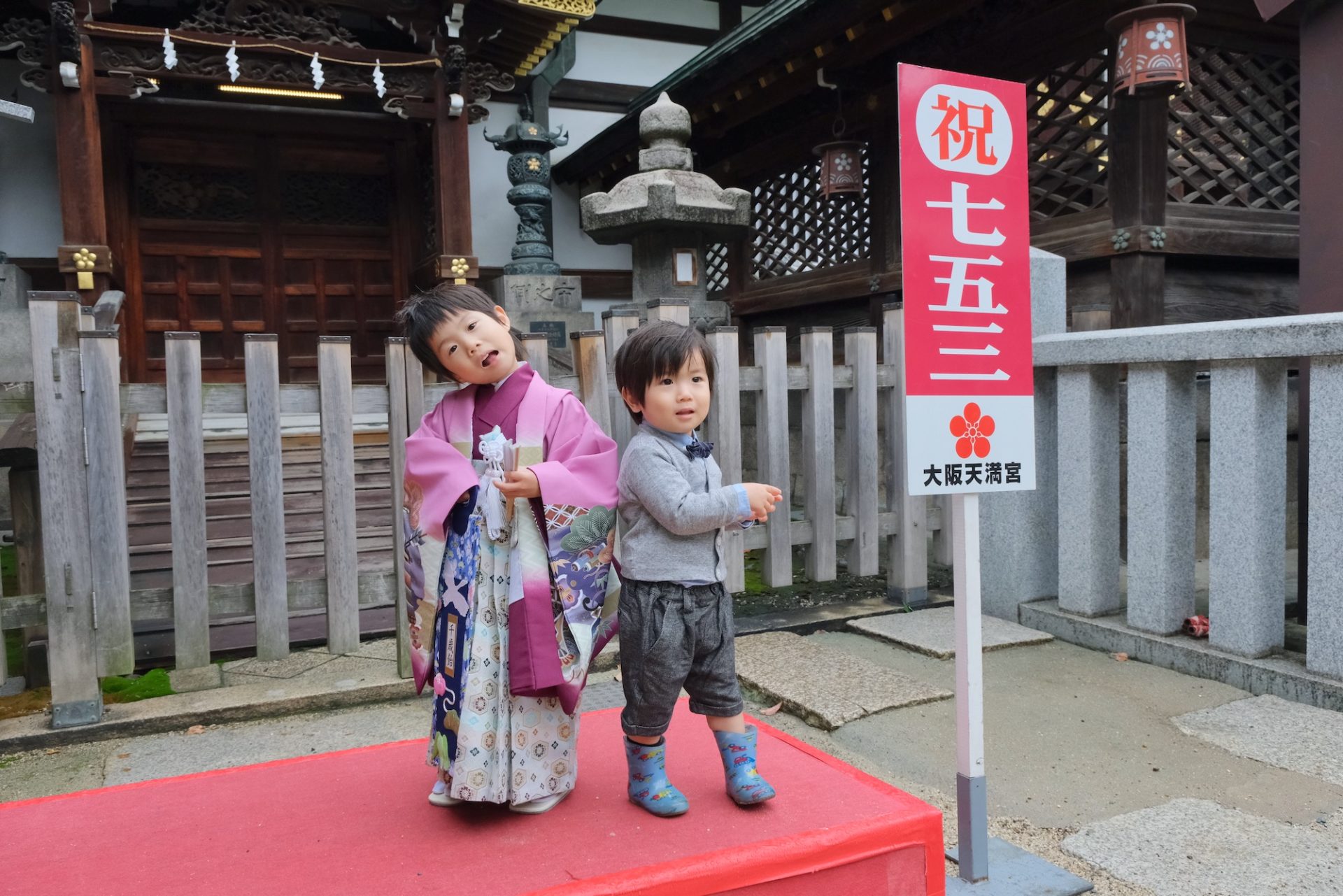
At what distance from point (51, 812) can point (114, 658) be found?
1286 millimetres

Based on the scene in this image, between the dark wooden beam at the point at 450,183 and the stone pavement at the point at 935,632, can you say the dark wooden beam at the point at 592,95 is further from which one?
the stone pavement at the point at 935,632

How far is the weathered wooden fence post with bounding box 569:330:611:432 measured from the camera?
3.93m

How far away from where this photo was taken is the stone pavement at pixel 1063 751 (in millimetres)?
2367

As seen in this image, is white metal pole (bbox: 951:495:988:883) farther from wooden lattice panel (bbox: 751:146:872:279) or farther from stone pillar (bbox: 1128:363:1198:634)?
wooden lattice panel (bbox: 751:146:872:279)

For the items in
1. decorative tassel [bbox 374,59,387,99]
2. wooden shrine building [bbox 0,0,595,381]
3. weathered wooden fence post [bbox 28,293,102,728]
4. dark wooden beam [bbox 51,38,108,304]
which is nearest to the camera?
weathered wooden fence post [bbox 28,293,102,728]

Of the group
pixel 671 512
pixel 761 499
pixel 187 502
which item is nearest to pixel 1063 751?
pixel 761 499

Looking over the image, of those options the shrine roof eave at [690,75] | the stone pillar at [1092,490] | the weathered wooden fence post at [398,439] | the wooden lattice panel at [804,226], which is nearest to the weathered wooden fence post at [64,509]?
the weathered wooden fence post at [398,439]

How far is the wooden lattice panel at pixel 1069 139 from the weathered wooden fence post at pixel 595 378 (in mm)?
3380

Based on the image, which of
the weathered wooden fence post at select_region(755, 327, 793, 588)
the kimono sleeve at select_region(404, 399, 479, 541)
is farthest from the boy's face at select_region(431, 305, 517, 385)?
the weathered wooden fence post at select_region(755, 327, 793, 588)

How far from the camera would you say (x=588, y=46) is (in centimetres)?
1076

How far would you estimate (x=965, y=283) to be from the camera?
216 centimetres

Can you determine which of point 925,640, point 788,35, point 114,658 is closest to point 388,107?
point 788,35

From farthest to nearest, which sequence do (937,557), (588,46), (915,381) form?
1. (588,46)
2. (937,557)
3. (915,381)

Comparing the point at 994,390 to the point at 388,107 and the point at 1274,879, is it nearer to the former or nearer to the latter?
the point at 1274,879
